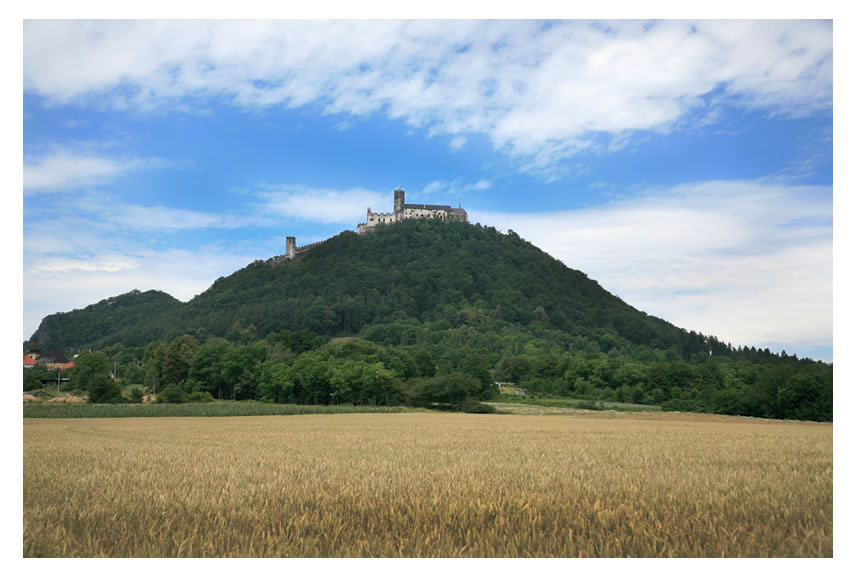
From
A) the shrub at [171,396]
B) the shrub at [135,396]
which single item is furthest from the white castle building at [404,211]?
the shrub at [135,396]

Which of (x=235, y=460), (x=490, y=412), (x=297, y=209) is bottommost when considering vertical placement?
(x=490, y=412)

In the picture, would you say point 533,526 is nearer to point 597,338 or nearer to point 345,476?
point 345,476

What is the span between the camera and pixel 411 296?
108 meters

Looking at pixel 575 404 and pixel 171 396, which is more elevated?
pixel 171 396

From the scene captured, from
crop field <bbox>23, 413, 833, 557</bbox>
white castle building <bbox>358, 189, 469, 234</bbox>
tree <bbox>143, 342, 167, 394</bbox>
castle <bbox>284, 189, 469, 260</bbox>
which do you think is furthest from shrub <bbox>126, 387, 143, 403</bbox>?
white castle building <bbox>358, 189, 469, 234</bbox>

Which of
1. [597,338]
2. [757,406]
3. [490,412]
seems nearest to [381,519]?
[757,406]

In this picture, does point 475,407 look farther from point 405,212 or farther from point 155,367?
point 405,212

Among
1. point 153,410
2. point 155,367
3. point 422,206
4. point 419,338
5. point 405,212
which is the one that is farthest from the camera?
point 422,206

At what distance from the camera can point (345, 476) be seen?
8617mm

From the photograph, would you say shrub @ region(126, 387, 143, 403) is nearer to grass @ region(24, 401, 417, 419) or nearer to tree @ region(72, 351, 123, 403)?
tree @ region(72, 351, 123, 403)

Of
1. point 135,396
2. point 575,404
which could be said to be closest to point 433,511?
point 135,396

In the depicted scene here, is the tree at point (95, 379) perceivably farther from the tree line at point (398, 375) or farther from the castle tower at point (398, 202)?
the castle tower at point (398, 202)

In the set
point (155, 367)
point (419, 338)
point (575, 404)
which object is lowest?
point (575, 404)

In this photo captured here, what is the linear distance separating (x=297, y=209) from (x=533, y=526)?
803cm
